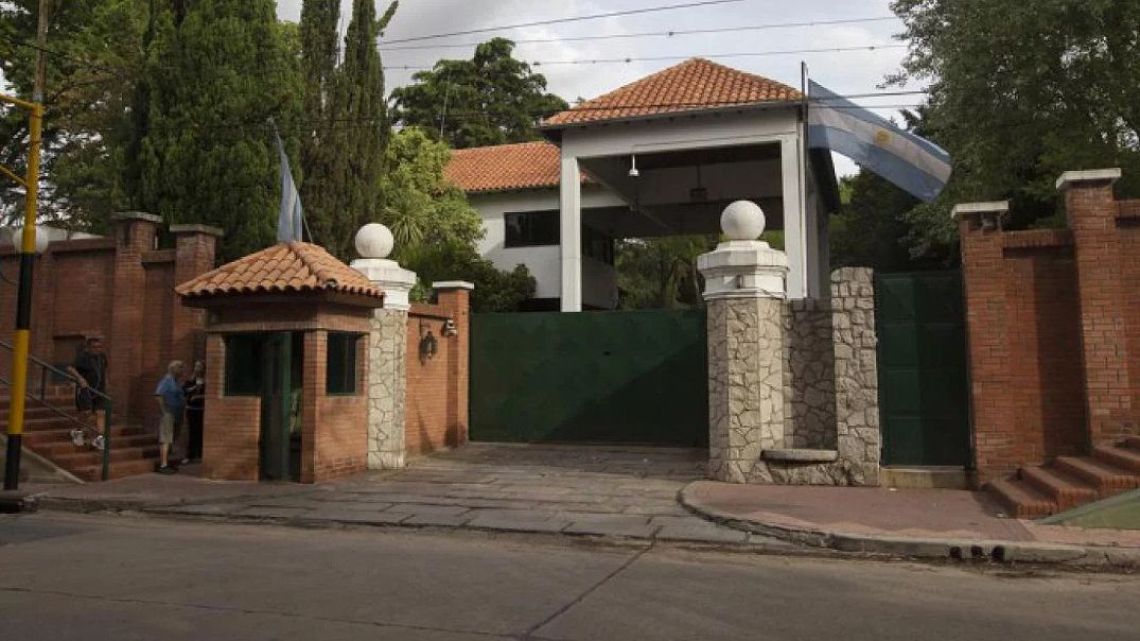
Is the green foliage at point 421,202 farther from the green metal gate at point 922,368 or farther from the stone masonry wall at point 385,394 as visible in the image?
the green metal gate at point 922,368

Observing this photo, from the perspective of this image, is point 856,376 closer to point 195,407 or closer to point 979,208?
point 979,208

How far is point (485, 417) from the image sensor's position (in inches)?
640

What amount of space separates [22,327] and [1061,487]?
43.6 feet

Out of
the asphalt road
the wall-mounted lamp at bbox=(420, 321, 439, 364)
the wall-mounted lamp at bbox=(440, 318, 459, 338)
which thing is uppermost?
the wall-mounted lamp at bbox=(440, 318, 459, 338)

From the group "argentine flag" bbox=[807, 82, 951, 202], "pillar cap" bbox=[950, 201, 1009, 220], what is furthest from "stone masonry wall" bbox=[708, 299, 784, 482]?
"argentine flag" bbox=[807, 82, 951, 202]

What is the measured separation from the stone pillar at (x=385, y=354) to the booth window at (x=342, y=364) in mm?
303

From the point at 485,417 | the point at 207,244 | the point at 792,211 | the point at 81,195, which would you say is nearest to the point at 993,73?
the point at 792,211

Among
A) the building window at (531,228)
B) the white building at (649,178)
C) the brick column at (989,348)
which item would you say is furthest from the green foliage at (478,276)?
the brick column at (989,348)

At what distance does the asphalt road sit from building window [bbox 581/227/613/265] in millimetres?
19583

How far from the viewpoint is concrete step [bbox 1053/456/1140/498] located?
8.47m

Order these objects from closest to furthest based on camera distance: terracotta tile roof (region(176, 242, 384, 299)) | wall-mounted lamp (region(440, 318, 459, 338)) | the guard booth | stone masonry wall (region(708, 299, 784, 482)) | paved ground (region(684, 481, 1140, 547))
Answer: paved ground (region(684, 481, 1140, 547)) < stone masonry wall (region(708, 299, 784, 482)) < terracotta tile roof (region(176, 242, 384, 299)) < the guard booth < wall-mounted lamp (region(440, 318, 459, 338))

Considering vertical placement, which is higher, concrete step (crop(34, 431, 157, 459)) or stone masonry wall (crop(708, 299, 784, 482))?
stone masonry wall (crop(708, 299, 784, 482))

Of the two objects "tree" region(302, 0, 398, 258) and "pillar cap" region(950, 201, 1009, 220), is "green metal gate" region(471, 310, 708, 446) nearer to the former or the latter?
"tree" region(302, 0, 398, 258)

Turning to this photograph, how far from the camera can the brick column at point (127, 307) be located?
1398 cm
